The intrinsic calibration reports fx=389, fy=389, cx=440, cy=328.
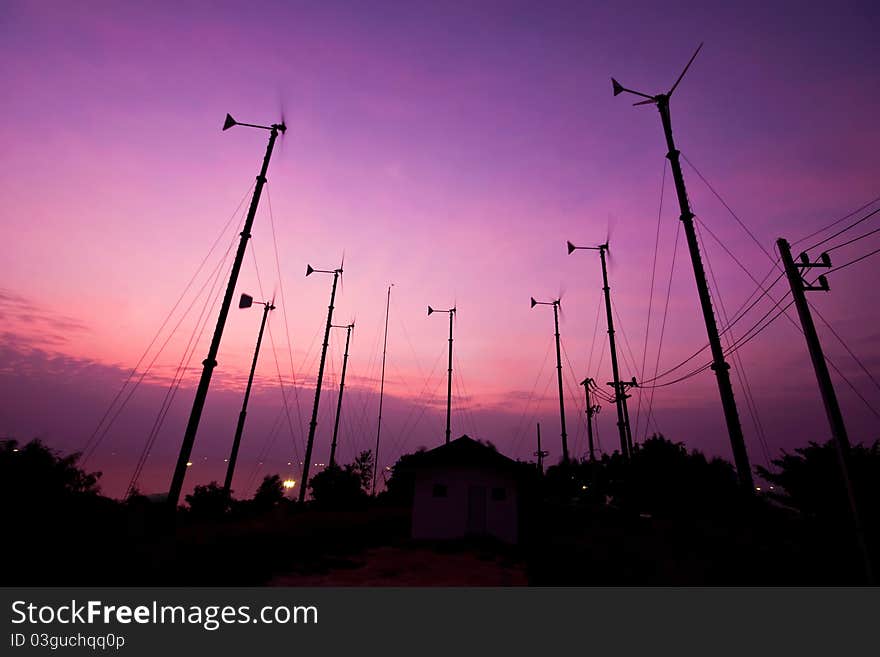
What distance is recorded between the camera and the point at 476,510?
2025 cm

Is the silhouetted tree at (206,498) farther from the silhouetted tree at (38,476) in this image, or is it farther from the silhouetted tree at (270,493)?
the silhouetted tree at (38,476)

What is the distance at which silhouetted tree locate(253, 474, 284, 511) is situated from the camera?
38094 millimetres

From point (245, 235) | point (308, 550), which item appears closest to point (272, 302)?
point (245, 235)

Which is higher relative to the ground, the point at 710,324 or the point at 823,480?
the point at 710,324

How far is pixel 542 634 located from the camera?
779cm

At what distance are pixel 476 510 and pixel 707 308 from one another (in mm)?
14253

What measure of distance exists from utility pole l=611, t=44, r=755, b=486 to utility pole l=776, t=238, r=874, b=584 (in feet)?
7.15

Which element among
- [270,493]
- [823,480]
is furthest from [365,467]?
[823,480]

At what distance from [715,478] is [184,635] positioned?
36.3 meters

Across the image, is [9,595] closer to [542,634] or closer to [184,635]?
[184,635]

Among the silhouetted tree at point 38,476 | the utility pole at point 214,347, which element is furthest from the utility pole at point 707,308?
the silhouetted tree at point 38,476

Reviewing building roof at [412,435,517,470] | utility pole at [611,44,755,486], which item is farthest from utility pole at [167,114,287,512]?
utility pole at [611,44,755,486]

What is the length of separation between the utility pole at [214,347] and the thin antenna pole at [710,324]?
16544mm

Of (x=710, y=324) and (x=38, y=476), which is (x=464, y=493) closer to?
(x=710, y=324)
